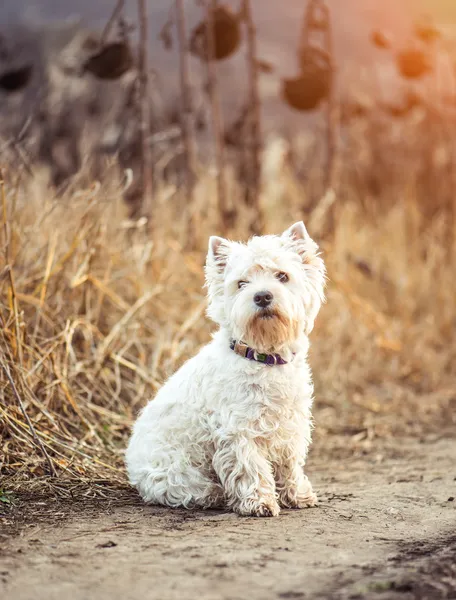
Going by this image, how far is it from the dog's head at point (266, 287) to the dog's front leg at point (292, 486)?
0.68 metres

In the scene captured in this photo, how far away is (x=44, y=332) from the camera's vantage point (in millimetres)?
6312

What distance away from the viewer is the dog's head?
14.1 feet

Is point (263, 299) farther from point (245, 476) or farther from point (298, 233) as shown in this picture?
point (245, 476)

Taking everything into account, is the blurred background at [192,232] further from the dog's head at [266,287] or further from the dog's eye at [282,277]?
the dog's eye at [282,277]

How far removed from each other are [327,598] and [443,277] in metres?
8.11

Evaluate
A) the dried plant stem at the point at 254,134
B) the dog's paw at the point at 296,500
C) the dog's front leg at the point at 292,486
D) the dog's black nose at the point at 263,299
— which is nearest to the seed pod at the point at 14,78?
the dried plant stem at the point at 254,134

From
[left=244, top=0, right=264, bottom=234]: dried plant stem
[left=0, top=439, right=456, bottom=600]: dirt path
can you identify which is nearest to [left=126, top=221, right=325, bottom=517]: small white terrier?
[left=0, top=439, right=456, bottom=600]: dirt path

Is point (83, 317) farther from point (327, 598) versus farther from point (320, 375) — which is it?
point (327, 598)

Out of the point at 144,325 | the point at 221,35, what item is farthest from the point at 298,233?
the point at 221,35

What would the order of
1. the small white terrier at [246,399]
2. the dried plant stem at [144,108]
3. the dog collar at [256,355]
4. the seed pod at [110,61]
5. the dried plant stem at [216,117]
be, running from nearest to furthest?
the small white terrier at [246,399]
the dog collar at [256,355]
the seed pod at [110,61]
the dried plant stem at [144,108]
the dried plant stem at [216,117]

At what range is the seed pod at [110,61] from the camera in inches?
308

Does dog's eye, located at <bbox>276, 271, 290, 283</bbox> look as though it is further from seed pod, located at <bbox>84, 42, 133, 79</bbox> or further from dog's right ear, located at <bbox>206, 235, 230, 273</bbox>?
seed pod, located at <bbox>84, 42, 133, 79</bbox>

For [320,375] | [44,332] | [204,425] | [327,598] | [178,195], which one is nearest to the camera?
[327,598]

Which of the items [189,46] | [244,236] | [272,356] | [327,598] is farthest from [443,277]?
[327,598]
